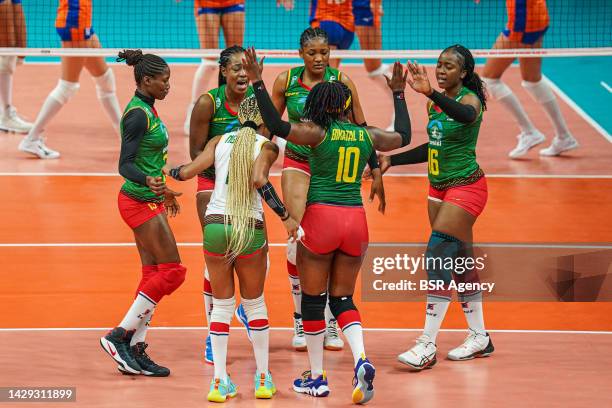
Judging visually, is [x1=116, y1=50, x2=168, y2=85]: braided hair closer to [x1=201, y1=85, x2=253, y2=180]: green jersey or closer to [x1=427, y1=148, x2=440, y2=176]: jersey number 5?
[x1=201, y1=85, x2=253, y2=180]: green jersey

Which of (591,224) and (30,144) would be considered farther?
(30,144)

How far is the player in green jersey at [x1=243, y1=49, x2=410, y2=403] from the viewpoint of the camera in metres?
7.27

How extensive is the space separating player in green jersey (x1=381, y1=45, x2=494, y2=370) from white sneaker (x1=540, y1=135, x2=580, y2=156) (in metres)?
6.52

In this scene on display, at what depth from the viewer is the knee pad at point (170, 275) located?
25.9 ft

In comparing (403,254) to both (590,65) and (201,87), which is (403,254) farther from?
(590,65)

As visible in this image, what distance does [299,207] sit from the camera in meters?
8.38

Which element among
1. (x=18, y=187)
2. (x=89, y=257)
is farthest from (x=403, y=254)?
(x=18, y=187)

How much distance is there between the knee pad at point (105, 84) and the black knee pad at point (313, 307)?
7.70 m

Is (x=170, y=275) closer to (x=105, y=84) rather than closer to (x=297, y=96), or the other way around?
(x=297, y=96)

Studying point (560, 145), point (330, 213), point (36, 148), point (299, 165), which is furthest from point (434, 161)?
point (36, 148)

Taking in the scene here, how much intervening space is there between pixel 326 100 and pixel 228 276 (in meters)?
1.43

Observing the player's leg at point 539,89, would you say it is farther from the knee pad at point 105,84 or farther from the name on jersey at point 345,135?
the name on jersey at point 345,135

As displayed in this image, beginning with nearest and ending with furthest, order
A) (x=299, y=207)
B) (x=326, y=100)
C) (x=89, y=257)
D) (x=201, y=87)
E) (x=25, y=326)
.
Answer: (x=326, y=100)
(x=299, y=207)
(x=25, y=326)
(x=89, y=257)
(x=201, y=87)

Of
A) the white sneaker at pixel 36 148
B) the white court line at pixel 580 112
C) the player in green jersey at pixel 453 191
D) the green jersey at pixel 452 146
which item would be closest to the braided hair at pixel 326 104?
the player in green jersey at pixel 453 191
